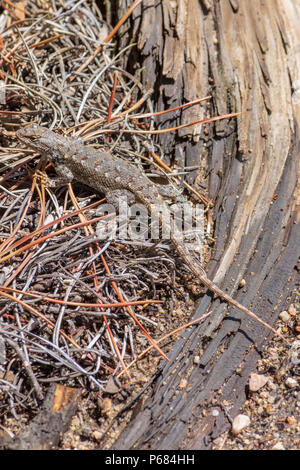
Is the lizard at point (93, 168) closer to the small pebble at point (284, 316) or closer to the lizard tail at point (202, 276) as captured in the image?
the lizard tail at point (202, 276)

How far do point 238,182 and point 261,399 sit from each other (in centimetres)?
183

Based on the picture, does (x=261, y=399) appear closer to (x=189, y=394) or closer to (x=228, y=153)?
(x=189, y=394)

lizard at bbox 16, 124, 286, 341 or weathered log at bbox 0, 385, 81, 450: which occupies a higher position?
lizard at bbox 16, 124, 286, 341

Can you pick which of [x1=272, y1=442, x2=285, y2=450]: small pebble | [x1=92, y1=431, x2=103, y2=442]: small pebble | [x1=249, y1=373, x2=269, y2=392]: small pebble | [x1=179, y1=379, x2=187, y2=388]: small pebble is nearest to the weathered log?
[x1=92, y1=431, x2=103, y2=442]: small pebble

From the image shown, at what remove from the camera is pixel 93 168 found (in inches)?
159

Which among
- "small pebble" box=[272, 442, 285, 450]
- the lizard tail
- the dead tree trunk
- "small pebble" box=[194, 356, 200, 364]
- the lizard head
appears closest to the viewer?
"small pebble" box=[272, 442, 285, 450]

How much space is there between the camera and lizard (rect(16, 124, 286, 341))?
3891mm

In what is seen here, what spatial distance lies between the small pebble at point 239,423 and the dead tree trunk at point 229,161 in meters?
0.05

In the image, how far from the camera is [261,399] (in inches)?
117

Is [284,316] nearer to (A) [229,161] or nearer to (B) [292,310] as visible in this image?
(B) [292,310]

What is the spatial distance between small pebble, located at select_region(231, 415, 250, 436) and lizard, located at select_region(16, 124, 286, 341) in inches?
67.4

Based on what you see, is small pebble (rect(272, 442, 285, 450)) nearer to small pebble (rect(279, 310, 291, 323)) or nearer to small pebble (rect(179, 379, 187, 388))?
small pebble (rect(179, 379, 187, 388))
